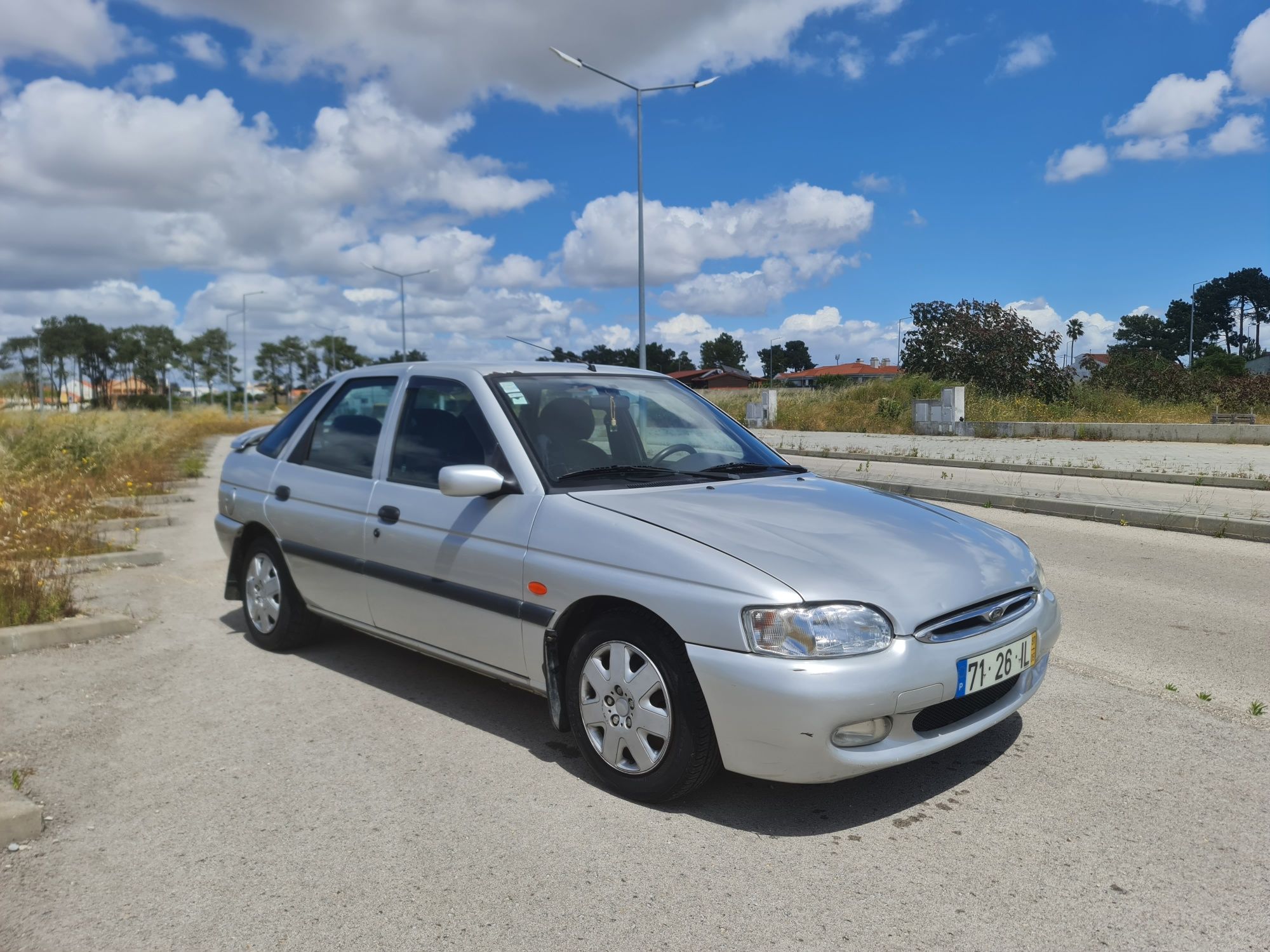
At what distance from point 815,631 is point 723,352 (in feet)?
368

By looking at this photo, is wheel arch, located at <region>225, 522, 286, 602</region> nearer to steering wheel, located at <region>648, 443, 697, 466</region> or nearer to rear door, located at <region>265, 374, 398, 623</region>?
rear door, located at <region>265, 374, 398, 623</region>

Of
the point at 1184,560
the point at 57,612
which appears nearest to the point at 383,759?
the point at 57,612

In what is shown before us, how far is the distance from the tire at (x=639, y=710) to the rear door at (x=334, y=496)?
1601mm

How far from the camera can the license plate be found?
3.24m

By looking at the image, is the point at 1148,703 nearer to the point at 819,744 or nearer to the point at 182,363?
the point at 819,744

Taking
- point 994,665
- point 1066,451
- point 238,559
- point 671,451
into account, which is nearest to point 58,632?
point 238,559

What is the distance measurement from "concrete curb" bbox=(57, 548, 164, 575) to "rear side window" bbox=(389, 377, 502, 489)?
430 centimetres

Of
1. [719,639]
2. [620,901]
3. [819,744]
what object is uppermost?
[719,639]

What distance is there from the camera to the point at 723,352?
114 meters

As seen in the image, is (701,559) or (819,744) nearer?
(819,744)

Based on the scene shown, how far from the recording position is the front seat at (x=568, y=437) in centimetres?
409

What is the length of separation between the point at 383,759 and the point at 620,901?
1.48m

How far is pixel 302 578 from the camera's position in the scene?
520cm

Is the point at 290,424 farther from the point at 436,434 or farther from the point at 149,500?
the point at 149,500
